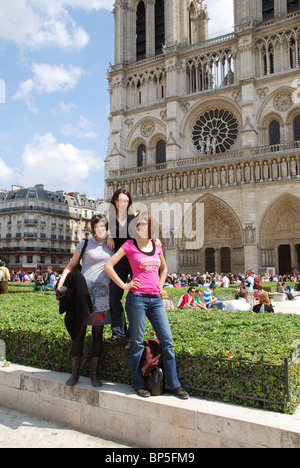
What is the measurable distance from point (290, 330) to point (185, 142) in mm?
24467

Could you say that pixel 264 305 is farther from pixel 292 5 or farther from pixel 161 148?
pixel 292 5

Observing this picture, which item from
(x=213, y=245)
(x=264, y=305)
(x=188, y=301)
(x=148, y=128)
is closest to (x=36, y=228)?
(x=148, y=128)

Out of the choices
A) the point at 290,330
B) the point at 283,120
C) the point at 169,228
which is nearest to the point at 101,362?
the point at 290,330

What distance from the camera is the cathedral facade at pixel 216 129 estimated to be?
921 inches

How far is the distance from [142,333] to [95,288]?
2.36 feet

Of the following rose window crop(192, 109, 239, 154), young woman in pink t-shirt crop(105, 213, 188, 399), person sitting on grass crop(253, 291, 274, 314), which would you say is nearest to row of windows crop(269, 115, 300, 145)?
rose window crop(192, 109, 239, 154)

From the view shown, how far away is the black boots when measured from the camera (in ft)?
11.8

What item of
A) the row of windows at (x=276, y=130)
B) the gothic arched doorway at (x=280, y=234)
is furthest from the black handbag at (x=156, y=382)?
→ the row of windows at (x=276, y=130)

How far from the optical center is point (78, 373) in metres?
3.70

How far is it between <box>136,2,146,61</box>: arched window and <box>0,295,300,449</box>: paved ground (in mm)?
32235

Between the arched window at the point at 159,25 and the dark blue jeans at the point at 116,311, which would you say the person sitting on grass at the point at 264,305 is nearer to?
the dark blue jeans at the point at 116,311

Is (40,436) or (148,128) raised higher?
(148,128)

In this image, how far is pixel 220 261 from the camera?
85.9 ft

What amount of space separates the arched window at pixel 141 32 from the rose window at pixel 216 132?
9.02m
